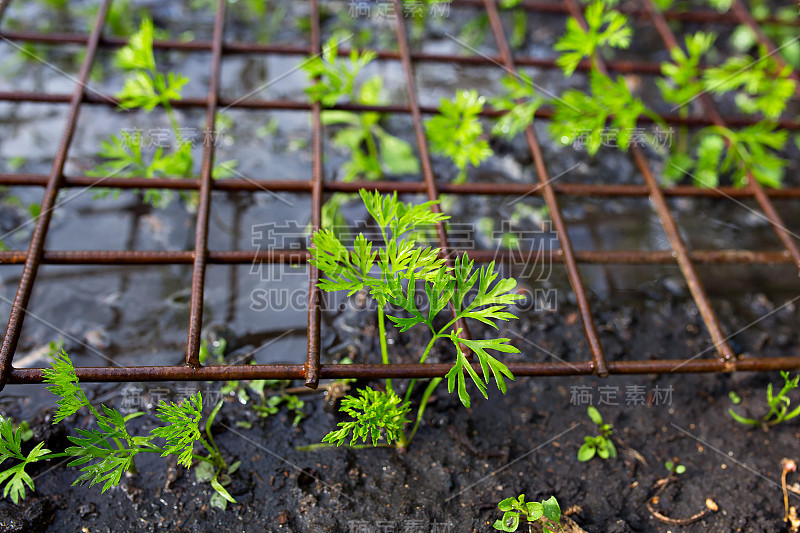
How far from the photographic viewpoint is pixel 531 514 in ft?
5.42

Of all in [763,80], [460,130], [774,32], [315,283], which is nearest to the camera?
[315,283]

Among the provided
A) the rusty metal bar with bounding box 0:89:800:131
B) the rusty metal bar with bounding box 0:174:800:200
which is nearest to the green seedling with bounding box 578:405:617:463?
the rusty metal bar with bounding box 0:174:800:200

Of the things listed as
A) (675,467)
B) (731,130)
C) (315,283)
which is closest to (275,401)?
(315,283)

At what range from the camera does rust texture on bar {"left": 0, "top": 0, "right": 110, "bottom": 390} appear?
64.2 inches

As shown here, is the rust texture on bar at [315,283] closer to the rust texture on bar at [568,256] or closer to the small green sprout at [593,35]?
the rust texture on bar at [568,256]

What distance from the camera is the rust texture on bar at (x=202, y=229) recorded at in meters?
1.70

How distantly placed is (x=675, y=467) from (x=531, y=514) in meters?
0.56

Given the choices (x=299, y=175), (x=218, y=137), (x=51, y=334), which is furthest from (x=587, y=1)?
(x=51, y=334)

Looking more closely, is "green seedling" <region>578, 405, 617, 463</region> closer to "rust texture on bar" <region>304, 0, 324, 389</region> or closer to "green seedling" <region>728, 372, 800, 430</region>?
"green seedling" <region>728, 372, 800, 430</region>

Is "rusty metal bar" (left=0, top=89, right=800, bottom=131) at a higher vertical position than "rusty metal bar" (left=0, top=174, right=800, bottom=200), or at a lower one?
higher

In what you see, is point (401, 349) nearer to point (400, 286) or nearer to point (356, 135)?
point (400, 286)

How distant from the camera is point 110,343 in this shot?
2111 millimetres

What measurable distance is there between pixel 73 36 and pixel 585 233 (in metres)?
2.39

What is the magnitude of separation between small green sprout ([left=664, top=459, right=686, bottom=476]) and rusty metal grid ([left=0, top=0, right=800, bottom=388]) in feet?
1.03
